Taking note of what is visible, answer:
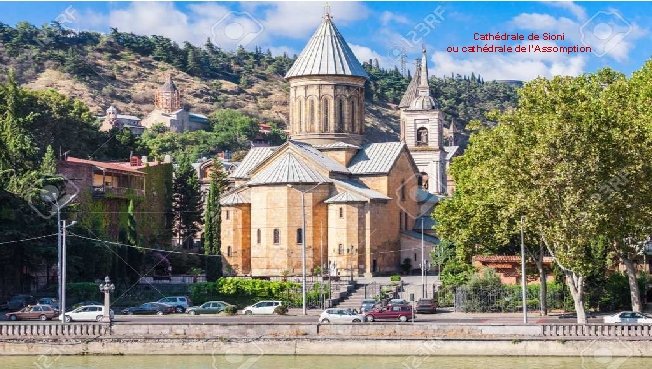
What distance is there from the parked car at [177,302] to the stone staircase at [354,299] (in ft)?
25.1

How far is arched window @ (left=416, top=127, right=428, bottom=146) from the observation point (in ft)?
367

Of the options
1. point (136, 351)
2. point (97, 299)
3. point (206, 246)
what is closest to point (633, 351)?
point (136, 351)

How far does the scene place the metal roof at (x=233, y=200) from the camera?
7069 cm

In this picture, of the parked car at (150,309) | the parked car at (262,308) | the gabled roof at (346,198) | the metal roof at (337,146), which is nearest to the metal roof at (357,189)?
the gabled roof at (346,198)

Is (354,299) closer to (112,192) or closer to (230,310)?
(230,310)

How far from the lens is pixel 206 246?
71750 mm

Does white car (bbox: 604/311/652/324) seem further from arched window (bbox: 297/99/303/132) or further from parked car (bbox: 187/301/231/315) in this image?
arched window (bbox: 297/99/303/132)

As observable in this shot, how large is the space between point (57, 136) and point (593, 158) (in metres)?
50.1

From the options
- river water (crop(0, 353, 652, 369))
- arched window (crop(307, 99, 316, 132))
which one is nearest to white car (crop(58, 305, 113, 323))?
river water (crop(0, 353, 652, 369))

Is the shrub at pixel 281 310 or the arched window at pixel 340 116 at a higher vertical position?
the arched window at pixel 340 116

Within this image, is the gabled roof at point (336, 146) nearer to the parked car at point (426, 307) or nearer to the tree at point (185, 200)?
the tree at point (185, 200)

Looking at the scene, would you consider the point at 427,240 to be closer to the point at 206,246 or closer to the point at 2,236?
the point at 206,246

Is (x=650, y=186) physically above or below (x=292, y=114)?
below

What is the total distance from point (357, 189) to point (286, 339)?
26446mm
